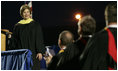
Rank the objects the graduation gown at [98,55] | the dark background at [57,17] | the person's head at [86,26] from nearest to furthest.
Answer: the graduation gown at [98,55]
the person's head at [86,26]
the dark background at [57,17]

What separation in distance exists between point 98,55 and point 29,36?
1816 mm

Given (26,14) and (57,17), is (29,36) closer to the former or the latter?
(26,14)

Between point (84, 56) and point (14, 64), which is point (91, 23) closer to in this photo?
point (84, 56)

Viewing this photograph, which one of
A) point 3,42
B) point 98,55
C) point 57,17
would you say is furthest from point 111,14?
point 57,17

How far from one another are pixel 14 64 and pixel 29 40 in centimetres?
57

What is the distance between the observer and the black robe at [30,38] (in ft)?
13.9

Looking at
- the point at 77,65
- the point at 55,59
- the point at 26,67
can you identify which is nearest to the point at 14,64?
the point at 26,67

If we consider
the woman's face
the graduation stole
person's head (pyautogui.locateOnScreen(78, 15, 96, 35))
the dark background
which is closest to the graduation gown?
the graduation stole

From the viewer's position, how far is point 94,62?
8.96 feet

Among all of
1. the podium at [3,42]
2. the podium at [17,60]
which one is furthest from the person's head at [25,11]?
the podium at [17,60]

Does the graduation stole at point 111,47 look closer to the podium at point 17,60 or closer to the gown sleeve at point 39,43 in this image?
the podium at point 17,60

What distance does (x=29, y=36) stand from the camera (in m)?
4.30

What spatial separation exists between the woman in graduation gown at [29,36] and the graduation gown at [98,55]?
5.09ft

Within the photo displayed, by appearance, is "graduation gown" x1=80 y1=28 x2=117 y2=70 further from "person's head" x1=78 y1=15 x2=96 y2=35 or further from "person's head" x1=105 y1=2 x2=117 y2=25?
"person's head" x1=78 y1=15 x2=96 y2=35
